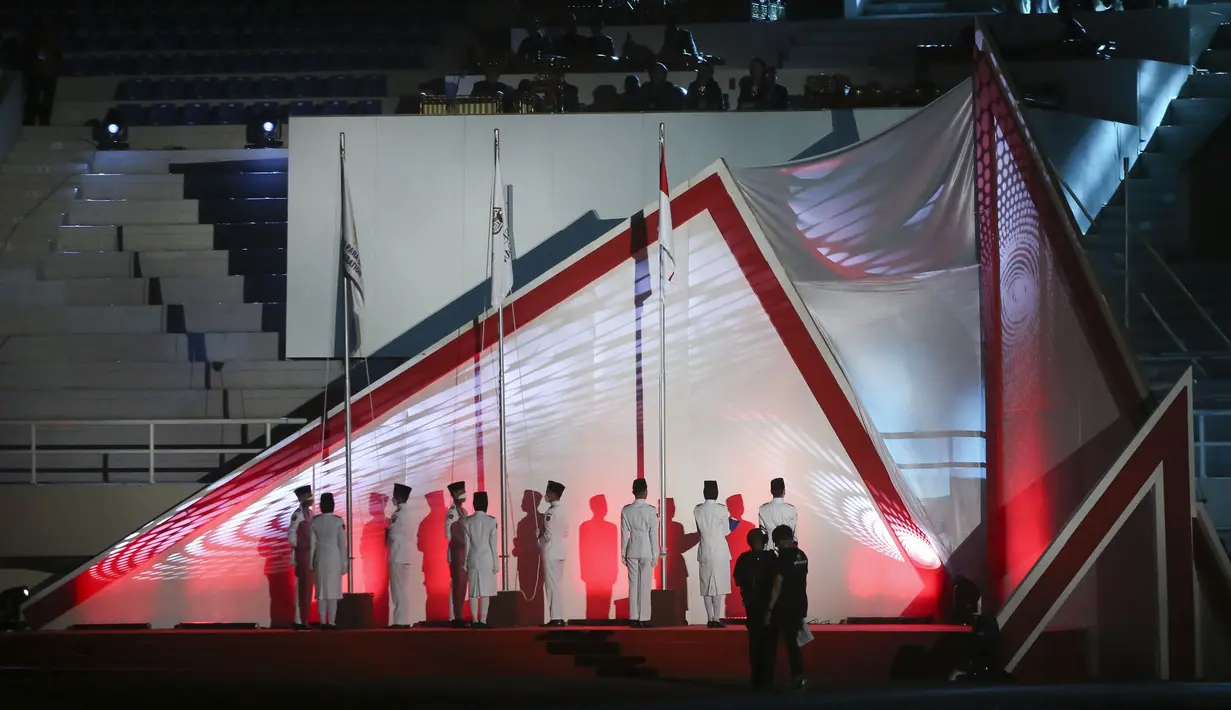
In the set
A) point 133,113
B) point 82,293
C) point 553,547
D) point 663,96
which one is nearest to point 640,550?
point 553,547

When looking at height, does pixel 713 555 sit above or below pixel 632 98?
below

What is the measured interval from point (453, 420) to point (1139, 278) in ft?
28.2

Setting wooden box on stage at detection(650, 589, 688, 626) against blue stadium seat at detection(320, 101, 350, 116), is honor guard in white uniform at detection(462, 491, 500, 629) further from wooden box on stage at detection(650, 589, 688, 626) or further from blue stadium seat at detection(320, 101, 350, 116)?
blue stadium seat at detection(320, 101, 350, 116)

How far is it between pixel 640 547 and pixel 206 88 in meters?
12.3

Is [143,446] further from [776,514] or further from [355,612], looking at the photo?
[776,514]

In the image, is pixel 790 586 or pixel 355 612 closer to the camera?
pixel 790 586

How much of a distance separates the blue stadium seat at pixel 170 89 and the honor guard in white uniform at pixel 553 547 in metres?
11.3

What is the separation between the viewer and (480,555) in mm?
13938

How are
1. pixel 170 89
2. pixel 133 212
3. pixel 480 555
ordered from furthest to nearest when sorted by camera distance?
pixel 170 89, pixel 133 212, pixel 480 555

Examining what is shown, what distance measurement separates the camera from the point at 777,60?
20.8 meters

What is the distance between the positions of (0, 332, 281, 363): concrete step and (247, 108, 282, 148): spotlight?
345cm

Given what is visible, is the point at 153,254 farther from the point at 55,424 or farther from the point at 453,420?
the point at 453,420

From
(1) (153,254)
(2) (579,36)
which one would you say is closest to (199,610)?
(1) (153,254)

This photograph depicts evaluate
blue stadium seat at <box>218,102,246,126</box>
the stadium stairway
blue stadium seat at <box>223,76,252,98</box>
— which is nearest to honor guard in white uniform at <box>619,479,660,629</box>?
the stadium stairway
